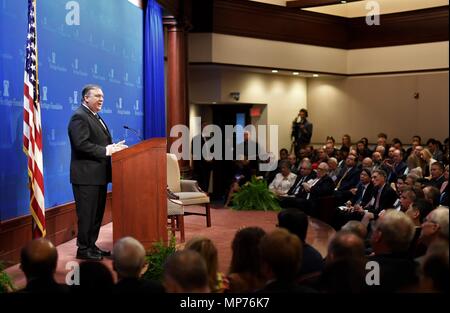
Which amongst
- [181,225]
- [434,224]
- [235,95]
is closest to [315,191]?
[181,225]

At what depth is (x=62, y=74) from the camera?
21.9ft

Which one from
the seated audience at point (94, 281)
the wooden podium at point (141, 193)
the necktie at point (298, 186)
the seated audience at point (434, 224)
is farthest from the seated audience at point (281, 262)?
the necktie at point (298, 186)

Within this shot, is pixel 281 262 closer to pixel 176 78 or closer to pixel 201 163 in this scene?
pixel 176 78

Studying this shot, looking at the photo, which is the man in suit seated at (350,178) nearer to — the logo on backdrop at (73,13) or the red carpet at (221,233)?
the red carpet at (221,233)

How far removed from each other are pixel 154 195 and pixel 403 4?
1031 cm

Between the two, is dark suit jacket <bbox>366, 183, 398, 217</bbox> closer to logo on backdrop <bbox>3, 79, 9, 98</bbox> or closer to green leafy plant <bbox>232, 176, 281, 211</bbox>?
green leafy plant <bbox>232, 176, 281, 211</bbox>

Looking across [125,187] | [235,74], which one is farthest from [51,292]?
[235,74]

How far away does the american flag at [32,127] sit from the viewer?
207 inches

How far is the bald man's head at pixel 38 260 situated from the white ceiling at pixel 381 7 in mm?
Result: 11426

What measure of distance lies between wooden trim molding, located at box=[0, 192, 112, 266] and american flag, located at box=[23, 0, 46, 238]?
239 mm

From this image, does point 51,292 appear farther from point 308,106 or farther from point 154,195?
point 308,106

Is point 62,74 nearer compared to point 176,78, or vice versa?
point 62,74

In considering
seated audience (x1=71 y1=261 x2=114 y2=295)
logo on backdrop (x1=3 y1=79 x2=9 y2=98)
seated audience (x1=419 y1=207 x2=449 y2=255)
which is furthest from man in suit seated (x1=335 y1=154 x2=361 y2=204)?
seated audience (x1=71 y1=261 x2=114 y2=295)

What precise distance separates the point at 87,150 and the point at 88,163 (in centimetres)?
15
